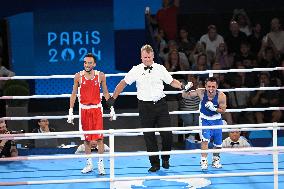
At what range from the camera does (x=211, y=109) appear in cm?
709

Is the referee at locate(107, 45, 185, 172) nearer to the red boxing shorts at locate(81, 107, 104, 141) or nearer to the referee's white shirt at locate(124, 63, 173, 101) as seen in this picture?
the referee's white shirt at locate(124, 63, 173, 101)

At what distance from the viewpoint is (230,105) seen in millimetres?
10148

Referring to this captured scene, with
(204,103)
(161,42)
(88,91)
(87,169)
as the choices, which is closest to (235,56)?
(161,42)

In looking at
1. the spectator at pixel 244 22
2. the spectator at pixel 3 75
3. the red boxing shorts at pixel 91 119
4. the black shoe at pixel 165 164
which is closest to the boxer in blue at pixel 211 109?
the black shoe at pixel 165 164

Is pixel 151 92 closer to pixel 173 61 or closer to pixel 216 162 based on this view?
pixel 216 162

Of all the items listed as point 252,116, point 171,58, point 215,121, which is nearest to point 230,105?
point 252,116

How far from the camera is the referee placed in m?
6.98

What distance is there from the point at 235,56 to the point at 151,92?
172 inches

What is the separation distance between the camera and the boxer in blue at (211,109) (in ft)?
23.3

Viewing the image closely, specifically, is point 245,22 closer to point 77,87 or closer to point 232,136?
point 232,136

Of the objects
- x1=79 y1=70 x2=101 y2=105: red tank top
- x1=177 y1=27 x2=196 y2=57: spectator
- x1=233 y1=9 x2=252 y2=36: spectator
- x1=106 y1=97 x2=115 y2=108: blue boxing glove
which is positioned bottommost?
x1=106 y1=97 x2=115 y2=108: blue boxing glove

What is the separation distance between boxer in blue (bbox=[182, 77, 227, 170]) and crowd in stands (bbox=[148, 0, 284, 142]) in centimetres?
202

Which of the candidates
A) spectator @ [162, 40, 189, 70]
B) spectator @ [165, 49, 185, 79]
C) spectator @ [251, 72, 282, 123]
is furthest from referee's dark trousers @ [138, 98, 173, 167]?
spectator @ [162, 40, 189, 70]

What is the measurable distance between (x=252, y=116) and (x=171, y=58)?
173 cm
